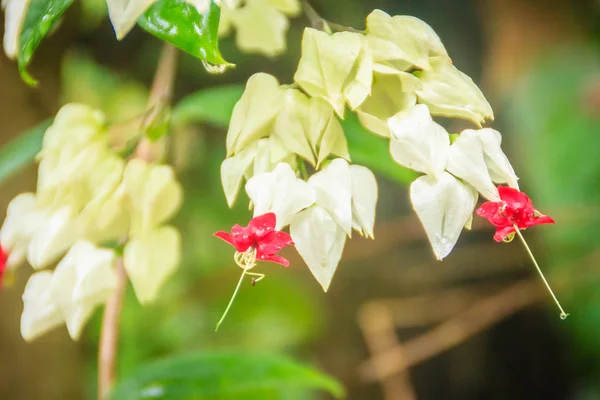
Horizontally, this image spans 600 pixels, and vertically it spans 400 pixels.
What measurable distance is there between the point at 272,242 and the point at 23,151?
10.5 inches

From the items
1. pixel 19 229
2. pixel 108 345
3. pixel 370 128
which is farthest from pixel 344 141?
pixel 108 345

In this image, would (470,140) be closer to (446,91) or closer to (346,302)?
(446,91)

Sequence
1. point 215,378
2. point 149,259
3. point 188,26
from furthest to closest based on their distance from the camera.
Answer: point 215,378, point 149,259, point 188,26

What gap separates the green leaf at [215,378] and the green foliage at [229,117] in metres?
0.19

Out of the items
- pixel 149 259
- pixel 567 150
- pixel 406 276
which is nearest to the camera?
pixel 149 259

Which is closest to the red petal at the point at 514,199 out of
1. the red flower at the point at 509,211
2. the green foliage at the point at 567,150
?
the red flower at the point at 509,211

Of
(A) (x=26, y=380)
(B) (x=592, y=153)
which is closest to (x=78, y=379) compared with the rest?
(A) (x=26, y=380)

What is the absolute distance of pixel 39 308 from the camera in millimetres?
378

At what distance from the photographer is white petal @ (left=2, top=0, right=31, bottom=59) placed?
36cm

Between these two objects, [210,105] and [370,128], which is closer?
[370,128]

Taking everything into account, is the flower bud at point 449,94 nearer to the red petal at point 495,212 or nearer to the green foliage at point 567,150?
the red petal at point 495,212

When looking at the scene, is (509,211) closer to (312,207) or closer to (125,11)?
(312,207)

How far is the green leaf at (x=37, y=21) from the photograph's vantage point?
333 mm

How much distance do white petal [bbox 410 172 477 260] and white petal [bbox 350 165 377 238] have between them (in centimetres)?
3
